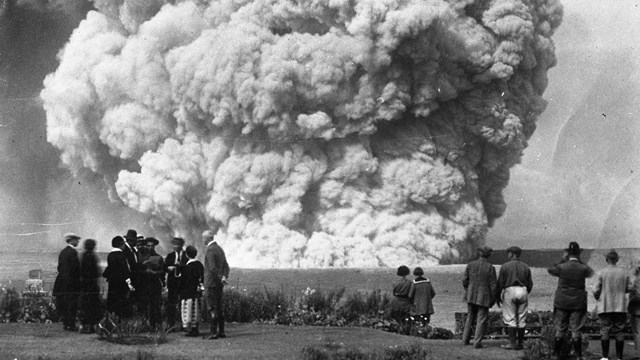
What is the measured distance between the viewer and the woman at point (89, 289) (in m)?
20.0

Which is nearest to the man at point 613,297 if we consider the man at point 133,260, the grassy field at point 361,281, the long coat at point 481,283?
the long coat at point 481,283

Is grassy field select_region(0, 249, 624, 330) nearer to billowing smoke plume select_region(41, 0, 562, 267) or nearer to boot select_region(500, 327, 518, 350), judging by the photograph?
billowing smoke plume select_region(41, 0, 562, 267)

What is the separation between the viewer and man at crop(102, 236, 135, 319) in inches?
792

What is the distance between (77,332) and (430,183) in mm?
42956

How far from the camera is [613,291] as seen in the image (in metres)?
18.0

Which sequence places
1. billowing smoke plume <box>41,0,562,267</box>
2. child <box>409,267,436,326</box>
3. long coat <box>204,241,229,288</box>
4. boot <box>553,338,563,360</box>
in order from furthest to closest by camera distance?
billowing smoke plume <box>41,0,562,267</box>
child <box>409,267,436,326</box>
long coat <box>204,241,229,288</box>
boot <box>553,338,563,360</box>

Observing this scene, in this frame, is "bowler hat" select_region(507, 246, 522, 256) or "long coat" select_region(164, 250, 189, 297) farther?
"long coat" select_region(164, 250, 189, 297)

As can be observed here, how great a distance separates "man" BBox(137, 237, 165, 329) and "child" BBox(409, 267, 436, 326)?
6095mm

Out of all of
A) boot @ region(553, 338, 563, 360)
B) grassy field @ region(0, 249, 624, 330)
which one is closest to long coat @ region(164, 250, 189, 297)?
boot @ region(553, 338, 563, 360)

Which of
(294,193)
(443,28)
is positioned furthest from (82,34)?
(443,28)

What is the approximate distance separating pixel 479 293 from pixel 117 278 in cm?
761

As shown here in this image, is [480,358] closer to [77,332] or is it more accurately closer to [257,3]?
[77,332]

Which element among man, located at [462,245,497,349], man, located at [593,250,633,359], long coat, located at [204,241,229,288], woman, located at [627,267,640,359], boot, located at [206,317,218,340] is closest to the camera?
man, located at [593,250,633,359]

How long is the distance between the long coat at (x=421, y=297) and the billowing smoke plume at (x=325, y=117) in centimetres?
3475
